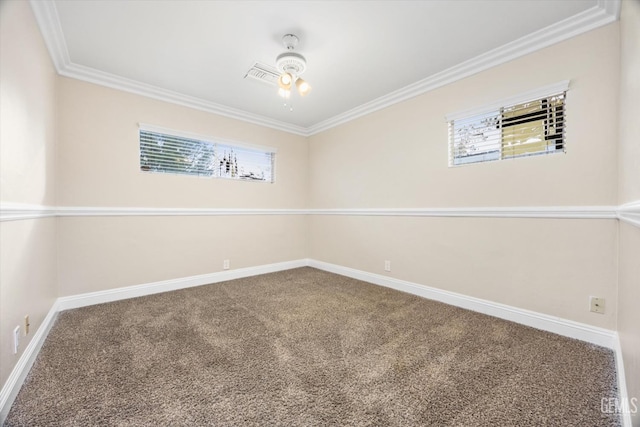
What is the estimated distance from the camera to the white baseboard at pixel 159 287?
8.90ft

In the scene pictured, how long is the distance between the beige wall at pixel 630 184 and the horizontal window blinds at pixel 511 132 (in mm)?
398

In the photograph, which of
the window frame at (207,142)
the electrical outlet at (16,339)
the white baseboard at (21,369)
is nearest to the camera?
the white baseboard at (21,369)

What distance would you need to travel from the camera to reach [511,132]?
2.42 metres

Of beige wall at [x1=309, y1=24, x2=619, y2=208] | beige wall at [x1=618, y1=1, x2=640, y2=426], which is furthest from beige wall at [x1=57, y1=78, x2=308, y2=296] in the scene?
beige wall at [x1=618, y1=1, x2=640, y2=426]

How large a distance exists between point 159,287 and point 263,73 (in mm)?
2713

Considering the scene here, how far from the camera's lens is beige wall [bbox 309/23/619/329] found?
196 centimetres

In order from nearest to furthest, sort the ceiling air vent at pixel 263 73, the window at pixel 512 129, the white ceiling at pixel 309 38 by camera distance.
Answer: the white ceiling at pixel 309 38 → the window at pixel 512 129 → the ceiling air vent at pixel 263 73

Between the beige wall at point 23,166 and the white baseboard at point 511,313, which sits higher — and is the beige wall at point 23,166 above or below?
above

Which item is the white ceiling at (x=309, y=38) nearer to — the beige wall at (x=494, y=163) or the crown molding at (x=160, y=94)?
the crown molding at (x=160, y=94)

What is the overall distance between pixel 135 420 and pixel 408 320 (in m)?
2.01

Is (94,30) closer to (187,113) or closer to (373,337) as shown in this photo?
(187,113)

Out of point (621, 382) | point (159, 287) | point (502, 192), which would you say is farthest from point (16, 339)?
point (502, 192)

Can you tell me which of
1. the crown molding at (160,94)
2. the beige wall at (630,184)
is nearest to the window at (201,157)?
the crown molding at (160,94)

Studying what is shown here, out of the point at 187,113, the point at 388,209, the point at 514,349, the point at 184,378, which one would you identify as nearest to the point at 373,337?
the point at 514,349
